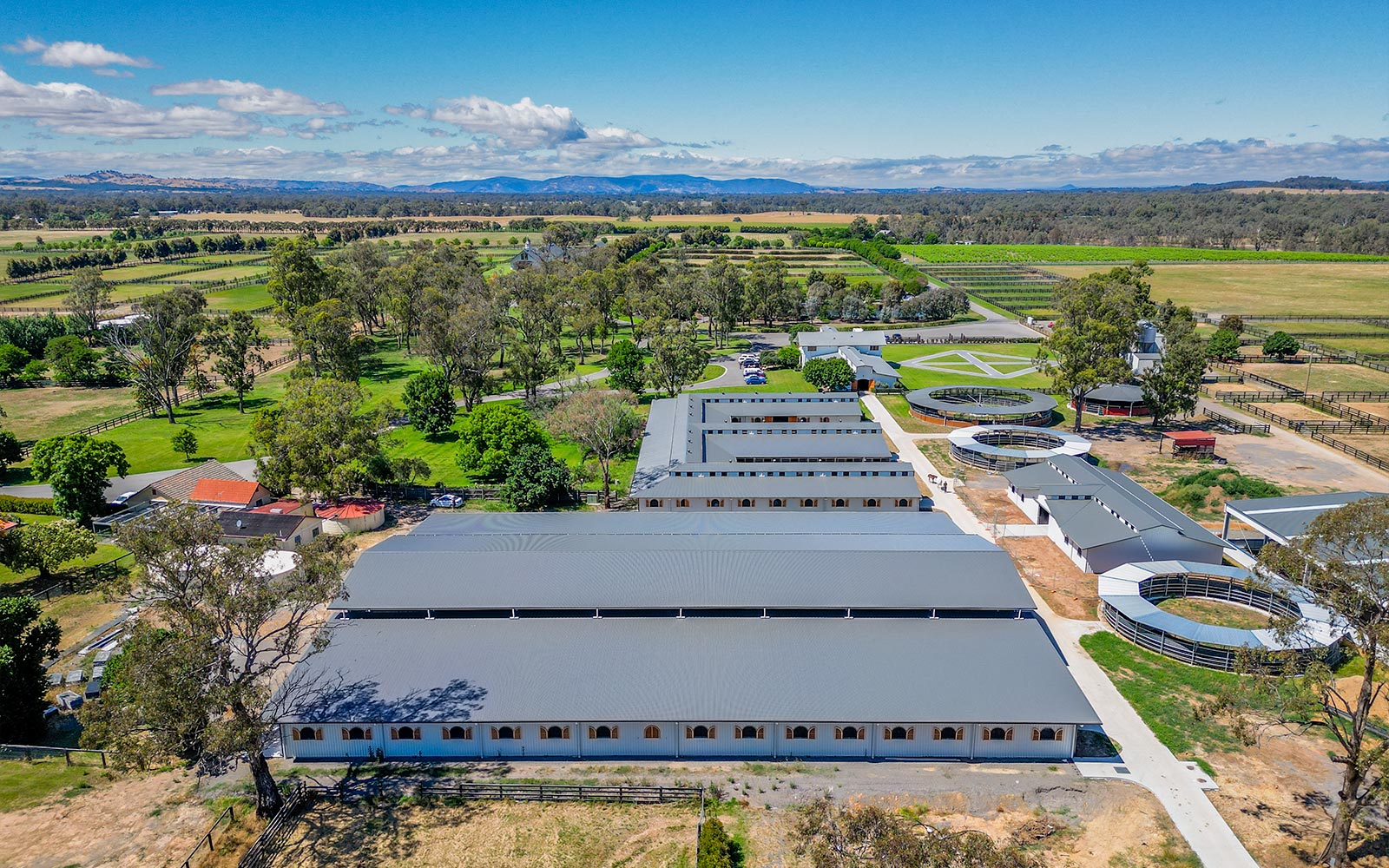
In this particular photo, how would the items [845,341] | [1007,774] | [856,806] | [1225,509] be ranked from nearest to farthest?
[856,806] < [1007,774] < [1225,509] < [845,341]

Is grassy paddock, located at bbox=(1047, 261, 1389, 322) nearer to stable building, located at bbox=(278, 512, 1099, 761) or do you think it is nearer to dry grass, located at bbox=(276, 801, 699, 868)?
stable building, located at bbox=(278, 512, 1099, 761)

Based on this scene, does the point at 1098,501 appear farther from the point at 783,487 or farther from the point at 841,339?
the point at 841,339

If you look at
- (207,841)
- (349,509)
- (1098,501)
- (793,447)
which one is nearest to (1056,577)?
(1098,501)

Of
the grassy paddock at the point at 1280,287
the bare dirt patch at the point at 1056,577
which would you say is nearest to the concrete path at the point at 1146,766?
the bare dirt patch at the point at 1056,577

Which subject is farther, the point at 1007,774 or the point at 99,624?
the point at 99,624

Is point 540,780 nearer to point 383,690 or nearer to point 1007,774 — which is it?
point 383,690

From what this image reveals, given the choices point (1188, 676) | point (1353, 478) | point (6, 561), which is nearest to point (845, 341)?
point (1353, 478)

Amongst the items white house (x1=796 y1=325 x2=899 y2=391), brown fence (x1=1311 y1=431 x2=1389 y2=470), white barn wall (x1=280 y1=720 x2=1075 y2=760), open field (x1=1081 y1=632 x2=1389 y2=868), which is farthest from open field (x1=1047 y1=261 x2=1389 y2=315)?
white barn wall (x1=280 y1=720 x2=1075 y2=760)
